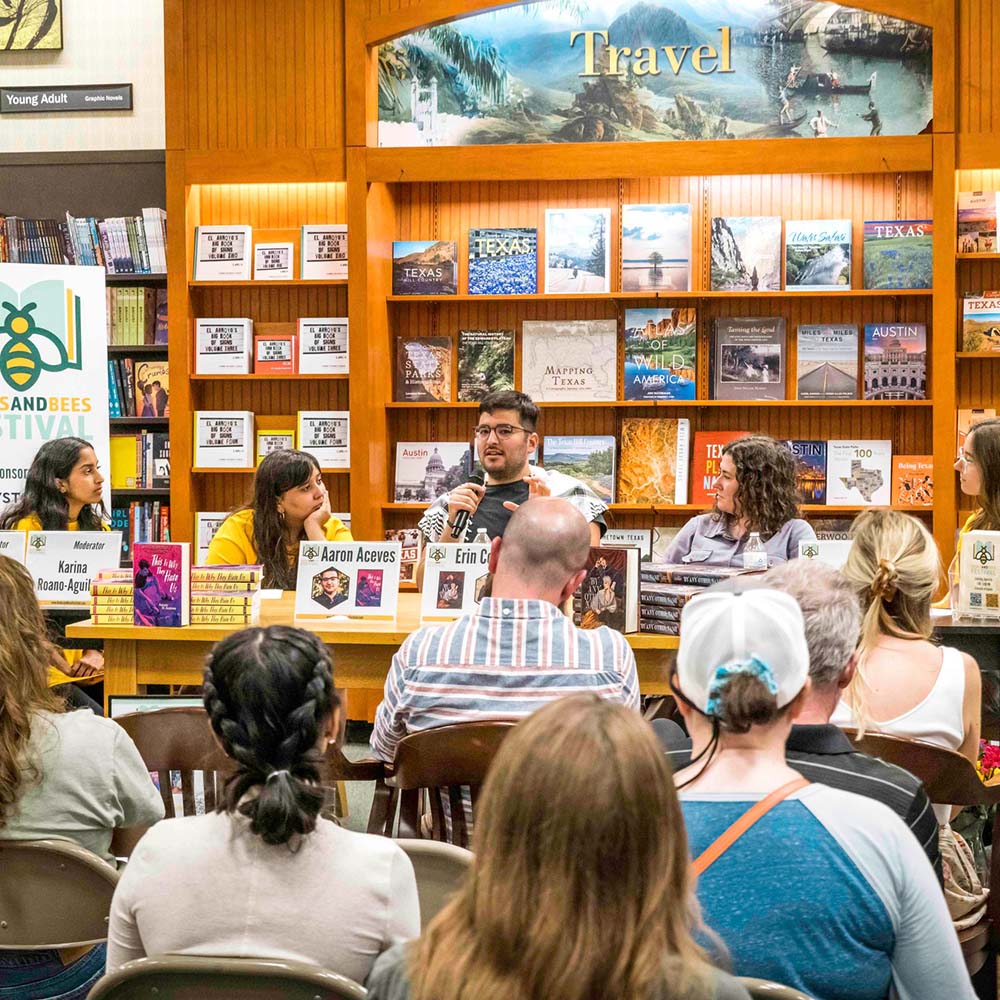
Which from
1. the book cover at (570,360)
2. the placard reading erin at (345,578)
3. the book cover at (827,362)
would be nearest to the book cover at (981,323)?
the book cover at (827,362)

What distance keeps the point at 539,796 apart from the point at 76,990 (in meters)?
1.35

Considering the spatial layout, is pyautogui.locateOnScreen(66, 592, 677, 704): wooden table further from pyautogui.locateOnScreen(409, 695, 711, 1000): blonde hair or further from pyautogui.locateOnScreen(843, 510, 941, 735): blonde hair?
pyautogui.locateOnScreen(409, 695, 711, 1000): blonde hair

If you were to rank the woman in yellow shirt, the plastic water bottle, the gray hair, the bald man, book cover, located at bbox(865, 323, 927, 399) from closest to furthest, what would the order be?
1. the gray hair
2. the bald man
3. the plastic water bottle
4. the woman in yellow shirt
5. book cover, located at bbox(865, 323, 927, 399)

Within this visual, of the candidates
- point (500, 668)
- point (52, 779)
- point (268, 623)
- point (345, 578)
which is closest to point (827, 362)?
point (345, 578)

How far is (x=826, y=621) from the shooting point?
1.93 m

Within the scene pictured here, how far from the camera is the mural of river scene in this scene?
5934 mm

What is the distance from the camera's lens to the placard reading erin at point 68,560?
4102 millimetres

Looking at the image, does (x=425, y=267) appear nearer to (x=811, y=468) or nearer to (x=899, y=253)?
(x=811, y=468)

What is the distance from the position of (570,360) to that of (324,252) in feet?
4.24

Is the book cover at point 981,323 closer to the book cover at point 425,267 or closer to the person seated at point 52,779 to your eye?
the book cover at point 425,267

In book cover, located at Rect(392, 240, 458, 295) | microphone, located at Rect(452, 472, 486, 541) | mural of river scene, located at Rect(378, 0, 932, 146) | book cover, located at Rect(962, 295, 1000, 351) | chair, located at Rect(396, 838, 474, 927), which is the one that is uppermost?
mural of river scene, located at Rect(378, 0, 932, 146)

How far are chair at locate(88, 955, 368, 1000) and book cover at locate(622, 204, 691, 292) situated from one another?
16.2 feet

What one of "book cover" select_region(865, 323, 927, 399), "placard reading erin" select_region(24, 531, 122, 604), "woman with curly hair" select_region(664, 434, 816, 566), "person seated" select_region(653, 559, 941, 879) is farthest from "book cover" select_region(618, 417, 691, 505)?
"person seated" select_region(653, 559, 941, 879)

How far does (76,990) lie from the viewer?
2.10m
